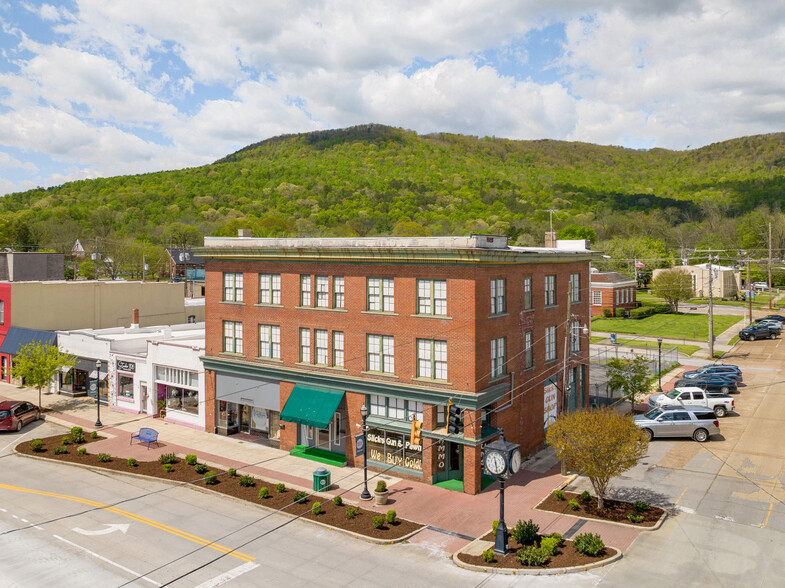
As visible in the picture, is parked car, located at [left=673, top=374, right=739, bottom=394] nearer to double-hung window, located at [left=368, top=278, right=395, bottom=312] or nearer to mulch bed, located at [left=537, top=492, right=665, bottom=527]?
mulch bed, located at [left=537, top=492, right=665, bottom=527]

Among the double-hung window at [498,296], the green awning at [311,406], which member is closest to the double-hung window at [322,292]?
the green awning at [311,406]

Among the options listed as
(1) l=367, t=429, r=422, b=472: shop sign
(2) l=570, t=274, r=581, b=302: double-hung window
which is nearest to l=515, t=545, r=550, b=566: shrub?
(1) l=367, t=429, r=422, b=472: shop sign

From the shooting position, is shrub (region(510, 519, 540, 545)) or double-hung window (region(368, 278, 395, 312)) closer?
shrub (region(510, 519, 540, 545))

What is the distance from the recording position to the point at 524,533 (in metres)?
21.2

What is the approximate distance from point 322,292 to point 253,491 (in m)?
10.5

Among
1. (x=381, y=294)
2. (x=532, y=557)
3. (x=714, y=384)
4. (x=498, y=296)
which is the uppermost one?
(x=381, y=294)

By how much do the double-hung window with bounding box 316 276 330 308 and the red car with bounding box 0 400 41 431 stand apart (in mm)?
21173

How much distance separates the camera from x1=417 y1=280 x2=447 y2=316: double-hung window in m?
27.9

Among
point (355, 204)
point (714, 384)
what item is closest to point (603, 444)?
point (714, 384)

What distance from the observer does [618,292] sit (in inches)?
3484

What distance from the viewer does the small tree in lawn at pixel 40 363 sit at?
41250 millimetres

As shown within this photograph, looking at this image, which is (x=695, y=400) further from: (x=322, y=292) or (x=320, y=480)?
(x=320, y=480)

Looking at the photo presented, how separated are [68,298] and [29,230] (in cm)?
8524

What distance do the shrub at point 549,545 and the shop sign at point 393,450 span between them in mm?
8943
